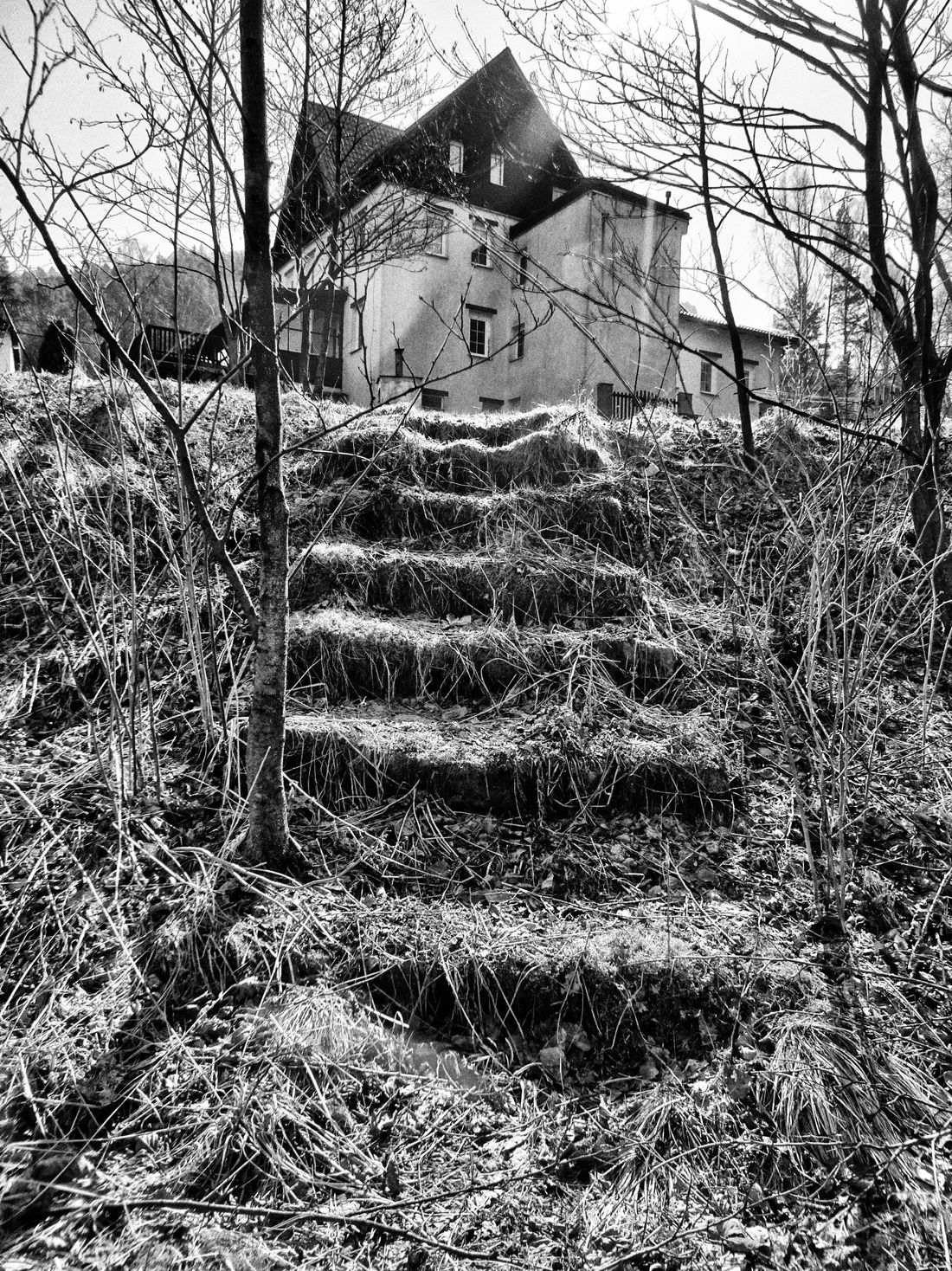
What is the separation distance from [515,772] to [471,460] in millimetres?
2686

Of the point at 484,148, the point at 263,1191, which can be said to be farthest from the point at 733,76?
the point at 484,148

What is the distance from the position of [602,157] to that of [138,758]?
9.68 feet

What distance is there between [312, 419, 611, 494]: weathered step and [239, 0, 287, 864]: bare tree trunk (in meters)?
2.46

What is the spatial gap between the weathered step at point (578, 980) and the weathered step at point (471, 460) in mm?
3151

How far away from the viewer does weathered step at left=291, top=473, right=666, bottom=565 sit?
4.13m

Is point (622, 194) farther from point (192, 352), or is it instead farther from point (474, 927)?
point (192, 352)

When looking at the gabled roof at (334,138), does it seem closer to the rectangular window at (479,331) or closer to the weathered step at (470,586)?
the weathered step at (470,586)

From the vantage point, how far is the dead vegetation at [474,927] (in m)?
1.40

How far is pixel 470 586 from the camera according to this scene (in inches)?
147

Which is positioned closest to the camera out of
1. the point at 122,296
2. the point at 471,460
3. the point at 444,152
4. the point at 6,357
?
the point at 471,460

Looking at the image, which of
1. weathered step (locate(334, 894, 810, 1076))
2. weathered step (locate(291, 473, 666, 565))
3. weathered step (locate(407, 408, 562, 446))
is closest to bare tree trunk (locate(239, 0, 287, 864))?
weathered step (locate(334, 894, 810, 1076))

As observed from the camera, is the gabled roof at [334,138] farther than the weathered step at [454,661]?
Yes

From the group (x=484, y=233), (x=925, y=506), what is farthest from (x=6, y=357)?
(x=925, y=506)

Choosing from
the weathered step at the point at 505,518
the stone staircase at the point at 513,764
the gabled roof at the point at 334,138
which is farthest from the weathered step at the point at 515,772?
the gabled roof at the point at 334,138
